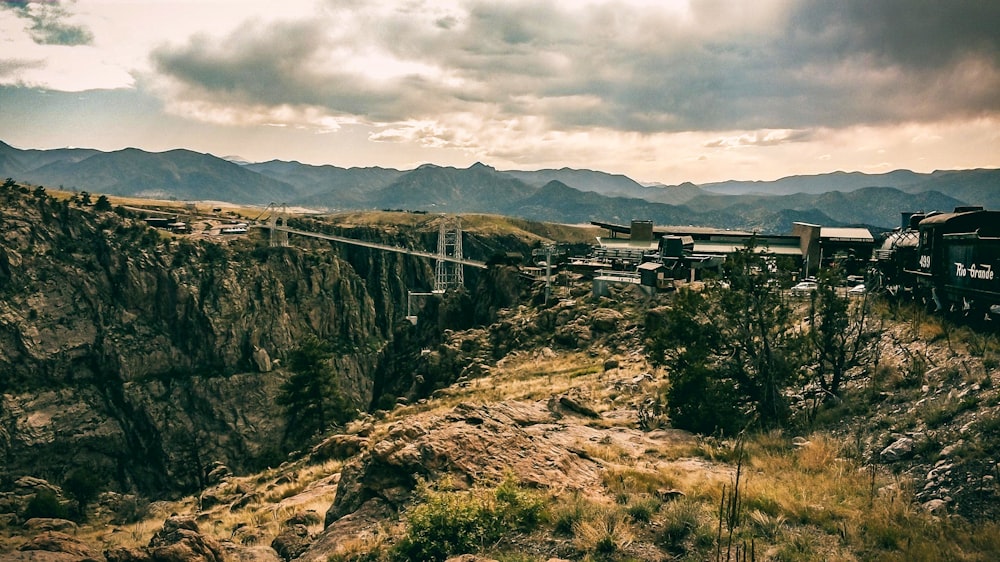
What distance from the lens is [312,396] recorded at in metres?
38.4

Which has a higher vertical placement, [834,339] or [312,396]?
[834,339]

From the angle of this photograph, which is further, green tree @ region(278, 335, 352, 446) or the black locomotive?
green tree @ region(278, 335, 352, 446)

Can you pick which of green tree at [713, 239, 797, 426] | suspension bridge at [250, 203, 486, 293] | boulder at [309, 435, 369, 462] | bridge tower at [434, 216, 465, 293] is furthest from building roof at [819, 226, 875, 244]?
bridge tower at [434, 216, 465, 293]

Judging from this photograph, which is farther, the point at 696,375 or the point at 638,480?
the point at 696,375

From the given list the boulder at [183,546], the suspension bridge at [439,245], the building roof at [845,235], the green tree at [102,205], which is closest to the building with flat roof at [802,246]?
the building roof at [845,235]

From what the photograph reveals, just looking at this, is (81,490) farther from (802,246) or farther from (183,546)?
(802,246)

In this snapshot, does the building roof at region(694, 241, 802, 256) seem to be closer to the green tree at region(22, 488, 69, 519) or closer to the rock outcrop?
the green tree at region(22, 488, 69, 519)

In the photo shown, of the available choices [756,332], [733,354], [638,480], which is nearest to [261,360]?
[733,354]

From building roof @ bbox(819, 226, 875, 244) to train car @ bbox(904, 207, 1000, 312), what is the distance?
106 ft

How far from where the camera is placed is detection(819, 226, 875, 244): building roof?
49556 millimetres

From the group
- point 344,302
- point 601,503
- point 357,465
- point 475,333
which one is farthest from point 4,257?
point 601,503

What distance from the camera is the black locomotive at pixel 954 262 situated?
15.8 m

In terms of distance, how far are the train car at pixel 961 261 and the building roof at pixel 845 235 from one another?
32303mm

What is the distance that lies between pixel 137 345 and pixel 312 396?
177ft
